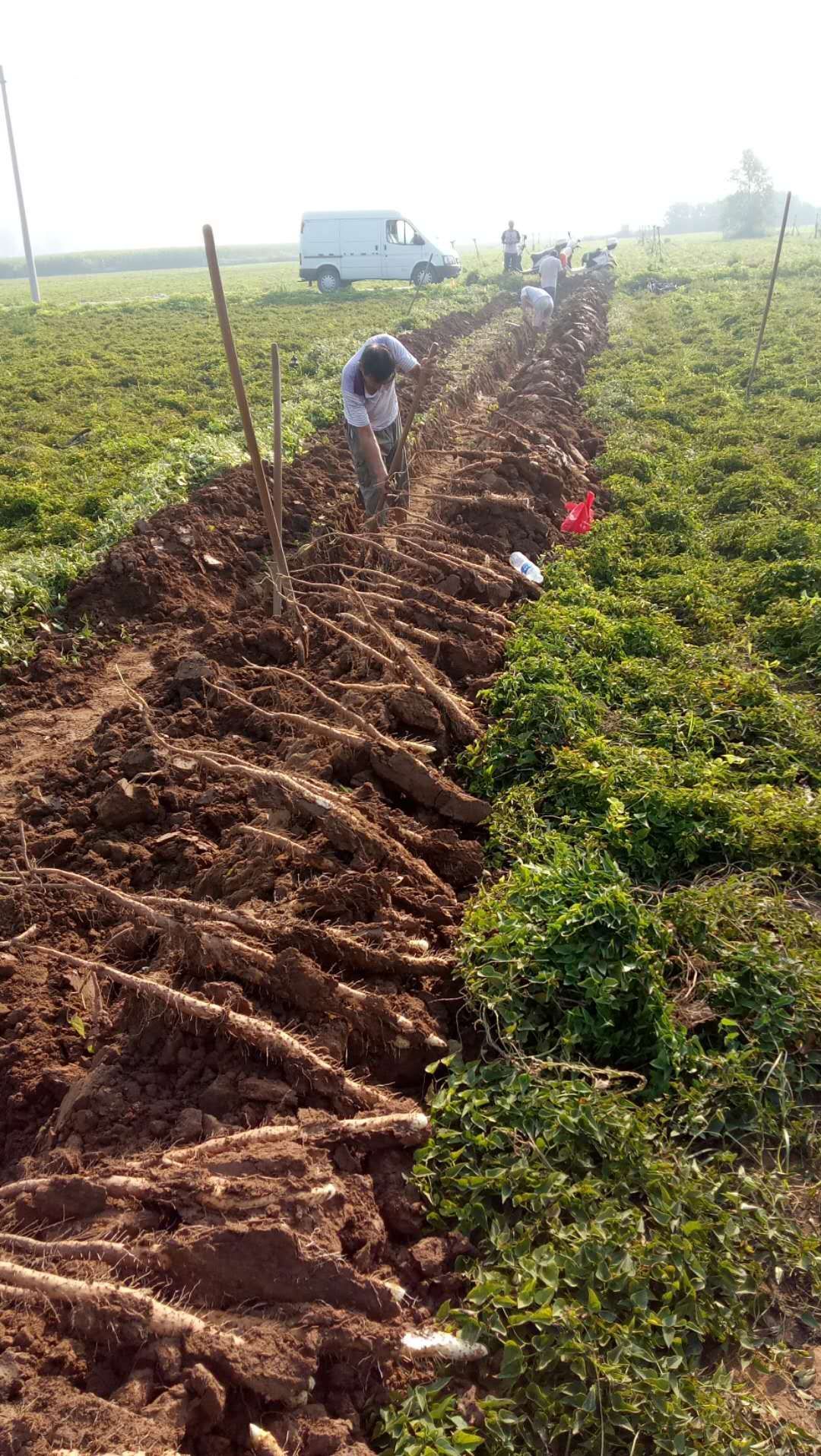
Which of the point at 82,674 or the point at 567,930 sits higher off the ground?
the point at 567,930

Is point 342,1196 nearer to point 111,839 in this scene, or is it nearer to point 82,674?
point 111,839

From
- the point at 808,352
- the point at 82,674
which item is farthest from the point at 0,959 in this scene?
the point at 808,352

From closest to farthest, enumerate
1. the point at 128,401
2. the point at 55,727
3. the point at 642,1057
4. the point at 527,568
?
the point at 642,1057, the point at 55,727, the point at 527,568, the point at 128,401

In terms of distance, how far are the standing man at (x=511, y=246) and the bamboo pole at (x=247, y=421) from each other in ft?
108

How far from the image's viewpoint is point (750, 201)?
237 feet

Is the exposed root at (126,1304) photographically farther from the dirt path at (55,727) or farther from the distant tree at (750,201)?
the distant tree at (750,201)

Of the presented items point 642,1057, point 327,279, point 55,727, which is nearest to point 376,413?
point 55,727

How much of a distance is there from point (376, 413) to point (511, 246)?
30652 mm

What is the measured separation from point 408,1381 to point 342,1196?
51 cm

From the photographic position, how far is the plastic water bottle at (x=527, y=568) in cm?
686

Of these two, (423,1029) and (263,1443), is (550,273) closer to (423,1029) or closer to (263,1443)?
(423,1029)

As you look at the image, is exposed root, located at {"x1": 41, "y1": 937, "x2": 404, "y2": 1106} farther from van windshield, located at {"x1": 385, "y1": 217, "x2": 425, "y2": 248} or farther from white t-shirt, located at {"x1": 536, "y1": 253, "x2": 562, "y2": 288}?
van windshield, located at {"x1": 385, "y1": 217, "x2": 425, "y2": 248}

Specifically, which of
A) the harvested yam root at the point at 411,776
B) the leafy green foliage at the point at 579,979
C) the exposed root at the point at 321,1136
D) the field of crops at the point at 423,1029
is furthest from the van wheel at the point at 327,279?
the exposed root at the point at 321,1136

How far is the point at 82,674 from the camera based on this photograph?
6.68m
